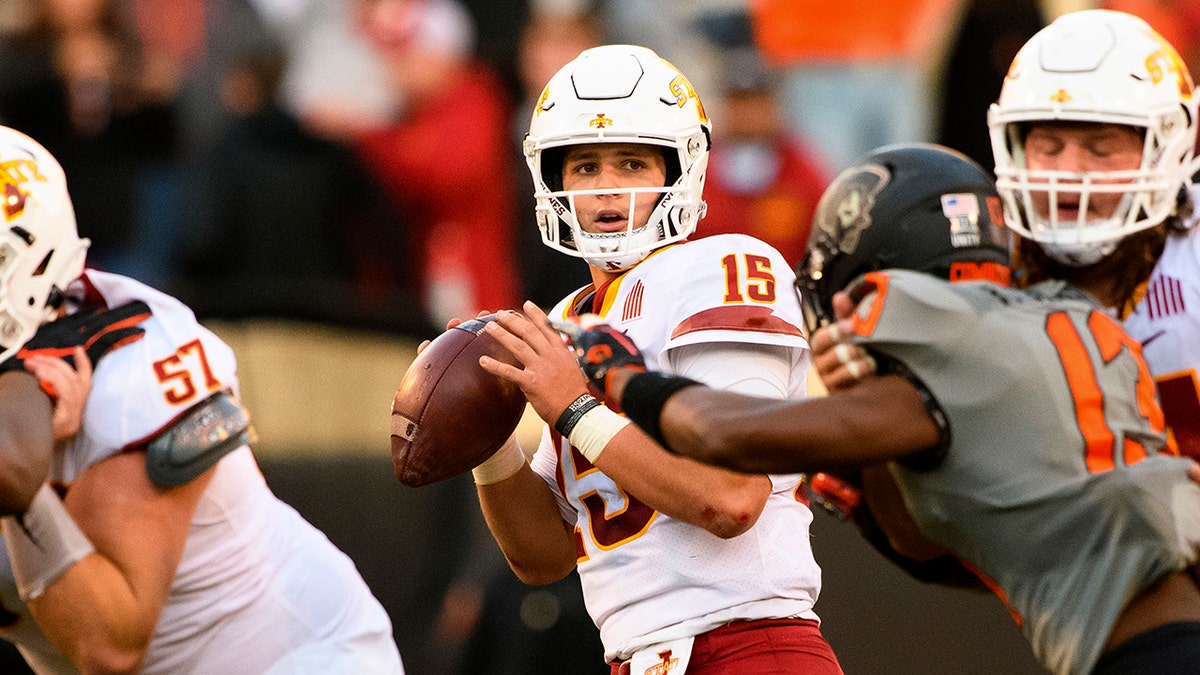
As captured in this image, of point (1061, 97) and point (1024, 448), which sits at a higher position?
point (1061, 97)

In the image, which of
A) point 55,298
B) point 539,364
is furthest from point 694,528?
point 55,298

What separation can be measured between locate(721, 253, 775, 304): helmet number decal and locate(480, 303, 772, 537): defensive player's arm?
331mm

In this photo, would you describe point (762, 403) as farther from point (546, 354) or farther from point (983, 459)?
point (546, 354)

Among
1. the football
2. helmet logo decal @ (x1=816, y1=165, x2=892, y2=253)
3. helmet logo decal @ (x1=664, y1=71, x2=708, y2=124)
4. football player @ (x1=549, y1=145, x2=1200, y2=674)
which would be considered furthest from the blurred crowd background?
football player @ (x1=549, y1=145, x2=1200, y2=674)

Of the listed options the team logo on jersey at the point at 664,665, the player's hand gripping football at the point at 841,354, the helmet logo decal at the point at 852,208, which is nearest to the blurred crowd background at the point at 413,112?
the team logo on jersey at the point at 664,665

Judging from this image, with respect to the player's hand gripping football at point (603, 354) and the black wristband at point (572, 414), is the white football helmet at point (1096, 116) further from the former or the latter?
the black wristband at point (572, 414)

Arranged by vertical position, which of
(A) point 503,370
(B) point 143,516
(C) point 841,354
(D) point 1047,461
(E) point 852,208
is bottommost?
(B) point 143,516

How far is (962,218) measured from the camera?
2.81 meters

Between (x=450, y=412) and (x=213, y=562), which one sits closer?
(x=450, y=412)

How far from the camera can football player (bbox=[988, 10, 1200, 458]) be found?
2848 mm

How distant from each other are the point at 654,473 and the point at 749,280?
0.43m

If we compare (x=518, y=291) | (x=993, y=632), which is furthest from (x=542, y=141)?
(x=518, y=291)

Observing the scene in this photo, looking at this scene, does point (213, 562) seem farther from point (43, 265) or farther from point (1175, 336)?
point (1175, 336)

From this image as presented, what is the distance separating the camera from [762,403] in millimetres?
2564
